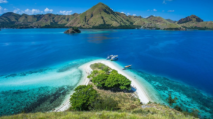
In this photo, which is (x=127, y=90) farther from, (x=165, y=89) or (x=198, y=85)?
(x=198, y=85)

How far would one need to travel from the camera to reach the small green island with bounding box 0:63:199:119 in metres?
14.4

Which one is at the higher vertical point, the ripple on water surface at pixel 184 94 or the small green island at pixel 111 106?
the small green island at pixel 111 106

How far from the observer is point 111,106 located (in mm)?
20219

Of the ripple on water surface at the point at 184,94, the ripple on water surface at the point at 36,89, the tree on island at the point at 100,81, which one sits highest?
the tree on island at the point at 100,81

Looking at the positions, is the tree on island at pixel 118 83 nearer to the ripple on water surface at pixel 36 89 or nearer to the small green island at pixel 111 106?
the small green island at pixel 111 106

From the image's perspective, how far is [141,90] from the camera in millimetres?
33219

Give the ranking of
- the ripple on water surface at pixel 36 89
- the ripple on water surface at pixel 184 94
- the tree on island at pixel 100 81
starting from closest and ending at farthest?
1. the ripple on water surface at pixel 184 94
2. the ripple on water surface at pixel 36 89
3. the tree on island at pixel 100 81

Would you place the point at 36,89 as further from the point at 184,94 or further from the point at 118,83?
the point at 184,94

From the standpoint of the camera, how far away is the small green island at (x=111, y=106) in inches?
569

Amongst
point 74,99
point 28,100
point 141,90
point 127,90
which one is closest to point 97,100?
point 74,99

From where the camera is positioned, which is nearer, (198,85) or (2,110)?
(2,110)

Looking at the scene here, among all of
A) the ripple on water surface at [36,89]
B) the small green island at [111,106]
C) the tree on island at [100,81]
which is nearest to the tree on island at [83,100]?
the small green island at [111,106]

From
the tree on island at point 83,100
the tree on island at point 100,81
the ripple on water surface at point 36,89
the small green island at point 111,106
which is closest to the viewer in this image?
the small green island at point 111,106

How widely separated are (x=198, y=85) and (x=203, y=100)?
987 centimetres
